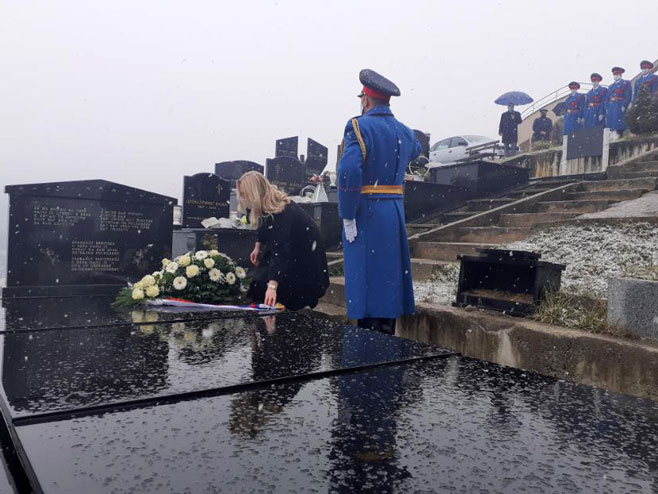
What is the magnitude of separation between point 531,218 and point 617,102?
9.72 m

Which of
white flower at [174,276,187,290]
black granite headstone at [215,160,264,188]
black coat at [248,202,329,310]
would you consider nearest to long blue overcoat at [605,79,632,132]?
black granite headstone at [215,160,264,188]

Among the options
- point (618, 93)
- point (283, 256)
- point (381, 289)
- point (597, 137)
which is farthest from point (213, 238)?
point (618, 93)

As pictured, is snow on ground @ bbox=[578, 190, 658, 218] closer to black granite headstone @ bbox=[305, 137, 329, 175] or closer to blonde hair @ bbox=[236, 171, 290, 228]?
blonde hair @ bbox=[236, 171, 290, 228]

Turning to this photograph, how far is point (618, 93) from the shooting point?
46.8 ft

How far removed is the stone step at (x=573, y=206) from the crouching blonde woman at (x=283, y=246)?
4.39 meters

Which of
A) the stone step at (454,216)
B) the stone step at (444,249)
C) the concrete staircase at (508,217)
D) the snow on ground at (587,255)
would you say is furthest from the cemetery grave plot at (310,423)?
the stone step at (454,216)

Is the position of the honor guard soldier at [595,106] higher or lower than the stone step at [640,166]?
higher

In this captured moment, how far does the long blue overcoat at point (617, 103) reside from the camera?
544 inches

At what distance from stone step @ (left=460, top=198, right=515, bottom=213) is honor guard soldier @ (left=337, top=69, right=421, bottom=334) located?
5.27 metres

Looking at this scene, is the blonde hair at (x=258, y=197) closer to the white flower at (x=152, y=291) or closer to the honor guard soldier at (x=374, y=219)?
the honor guard soldier at (x=374, y=219)

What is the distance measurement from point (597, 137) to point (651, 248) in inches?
368

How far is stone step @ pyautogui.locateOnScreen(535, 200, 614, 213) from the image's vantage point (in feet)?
22.3

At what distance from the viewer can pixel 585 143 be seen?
12.7 metres

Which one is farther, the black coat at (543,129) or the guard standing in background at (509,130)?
the black coat at (543,129)
